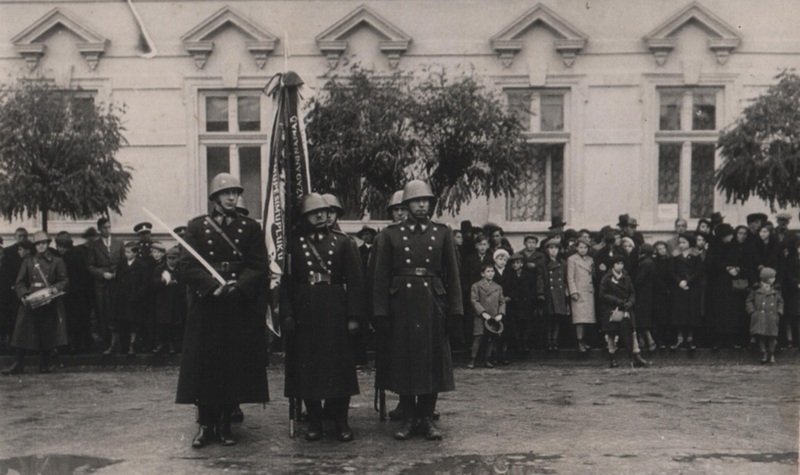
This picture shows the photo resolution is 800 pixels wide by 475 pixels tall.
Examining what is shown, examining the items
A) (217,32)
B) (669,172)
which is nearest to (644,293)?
(669,172)

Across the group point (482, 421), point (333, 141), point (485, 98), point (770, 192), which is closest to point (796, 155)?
point (770, 192)

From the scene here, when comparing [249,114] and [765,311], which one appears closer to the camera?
[765,311]

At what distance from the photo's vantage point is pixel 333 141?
13.4 m

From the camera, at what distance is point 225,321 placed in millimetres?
7566

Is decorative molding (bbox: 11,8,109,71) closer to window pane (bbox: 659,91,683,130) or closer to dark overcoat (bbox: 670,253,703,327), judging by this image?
window pane (bbox: 659,91,683,130)

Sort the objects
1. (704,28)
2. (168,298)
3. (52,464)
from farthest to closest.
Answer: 1. (704,28)
2. (168,298)
3. (52,464)

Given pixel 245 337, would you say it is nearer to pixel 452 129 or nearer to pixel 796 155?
pixel 452 129

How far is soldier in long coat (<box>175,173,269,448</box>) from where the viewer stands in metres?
7.44

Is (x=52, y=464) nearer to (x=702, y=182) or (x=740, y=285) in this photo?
(x=740, y=285)

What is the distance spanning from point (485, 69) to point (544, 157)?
1.96 meters

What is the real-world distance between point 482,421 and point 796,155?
7602 mm

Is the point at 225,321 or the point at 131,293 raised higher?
the point at 225,321

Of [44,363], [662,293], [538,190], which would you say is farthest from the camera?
[538,190]

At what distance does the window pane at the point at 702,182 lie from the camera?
1683 centimetres
